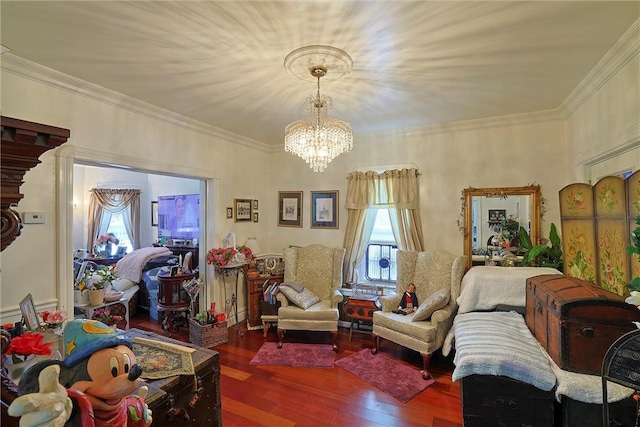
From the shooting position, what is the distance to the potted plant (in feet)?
9.98

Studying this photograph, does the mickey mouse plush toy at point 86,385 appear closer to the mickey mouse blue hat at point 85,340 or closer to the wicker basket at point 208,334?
the mickey mouse blue hat at point 85,340

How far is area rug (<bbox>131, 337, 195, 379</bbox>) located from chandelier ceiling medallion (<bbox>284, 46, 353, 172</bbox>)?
1547 mm

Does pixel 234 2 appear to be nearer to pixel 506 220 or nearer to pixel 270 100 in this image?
pixel 270 100

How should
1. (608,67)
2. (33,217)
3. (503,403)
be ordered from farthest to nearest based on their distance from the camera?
(33,217), (608,67), (503,403)

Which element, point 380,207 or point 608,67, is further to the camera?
point 380,207

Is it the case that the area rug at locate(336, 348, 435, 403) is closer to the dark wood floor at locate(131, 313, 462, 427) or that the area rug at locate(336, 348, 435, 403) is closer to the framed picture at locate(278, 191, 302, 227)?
the dark wood floor at locate(131, 313, 462, 427)

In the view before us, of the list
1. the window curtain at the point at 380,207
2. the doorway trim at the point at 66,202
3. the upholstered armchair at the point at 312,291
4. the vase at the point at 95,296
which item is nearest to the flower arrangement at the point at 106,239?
the vase at the point at 95,296

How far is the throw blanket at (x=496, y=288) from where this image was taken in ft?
8.98

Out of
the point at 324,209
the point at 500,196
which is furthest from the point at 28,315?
the point at 500,196

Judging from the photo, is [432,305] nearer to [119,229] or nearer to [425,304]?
[425,304]

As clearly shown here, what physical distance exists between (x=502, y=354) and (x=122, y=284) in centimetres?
502

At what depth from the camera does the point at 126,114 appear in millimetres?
2953

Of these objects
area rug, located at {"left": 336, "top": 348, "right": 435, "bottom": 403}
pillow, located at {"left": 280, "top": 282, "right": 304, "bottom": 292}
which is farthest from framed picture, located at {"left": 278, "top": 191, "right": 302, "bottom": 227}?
area rug, located at {"left": 336, "top": 348, "right": 435, "bottom": 403}

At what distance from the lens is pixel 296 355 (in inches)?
133
